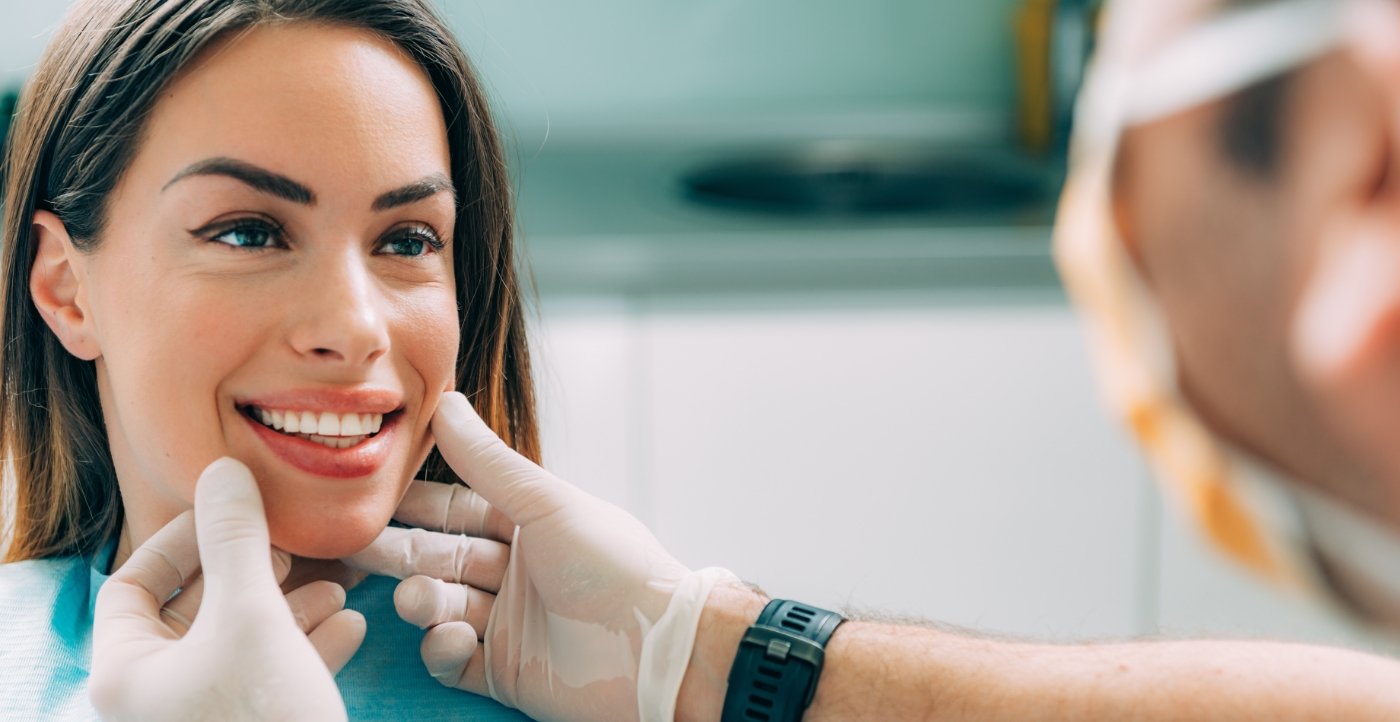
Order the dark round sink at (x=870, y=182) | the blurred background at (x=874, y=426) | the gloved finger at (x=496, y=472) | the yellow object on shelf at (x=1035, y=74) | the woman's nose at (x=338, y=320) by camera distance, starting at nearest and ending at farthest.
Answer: the woman's nose at (x=338, y=320), the gloved finger at (x=496, y=472), the blurred background at (x=874, y=426), the dark round sink at (x=870, y=182), the yellow object on shelf at (x=1035, y=74)

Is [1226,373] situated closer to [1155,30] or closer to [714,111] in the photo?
[1155,30]

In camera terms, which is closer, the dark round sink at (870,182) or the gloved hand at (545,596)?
the gloved hand at (545,596)

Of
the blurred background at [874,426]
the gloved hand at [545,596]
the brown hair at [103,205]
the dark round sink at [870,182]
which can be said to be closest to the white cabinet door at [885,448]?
the blurred background at [874,426]

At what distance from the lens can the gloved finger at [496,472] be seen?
1.08 meters

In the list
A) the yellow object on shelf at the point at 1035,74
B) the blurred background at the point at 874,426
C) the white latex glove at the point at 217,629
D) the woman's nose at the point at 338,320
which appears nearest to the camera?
the white latex glove at the point at 217,629

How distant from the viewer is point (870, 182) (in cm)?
227

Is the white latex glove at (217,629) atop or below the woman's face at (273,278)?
below

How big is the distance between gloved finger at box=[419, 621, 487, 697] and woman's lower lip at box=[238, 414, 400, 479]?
14 cm

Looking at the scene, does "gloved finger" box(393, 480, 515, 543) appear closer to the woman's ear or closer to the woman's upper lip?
the woman's upper lip

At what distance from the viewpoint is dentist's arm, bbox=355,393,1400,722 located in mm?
962

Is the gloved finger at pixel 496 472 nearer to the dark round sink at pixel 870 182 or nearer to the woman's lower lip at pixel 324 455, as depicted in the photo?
the woman's lower lip at pixel 324 455

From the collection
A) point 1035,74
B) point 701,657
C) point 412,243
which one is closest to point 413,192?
point 412,243

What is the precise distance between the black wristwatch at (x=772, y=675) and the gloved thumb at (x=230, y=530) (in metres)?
0.34

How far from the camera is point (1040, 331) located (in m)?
1.82
